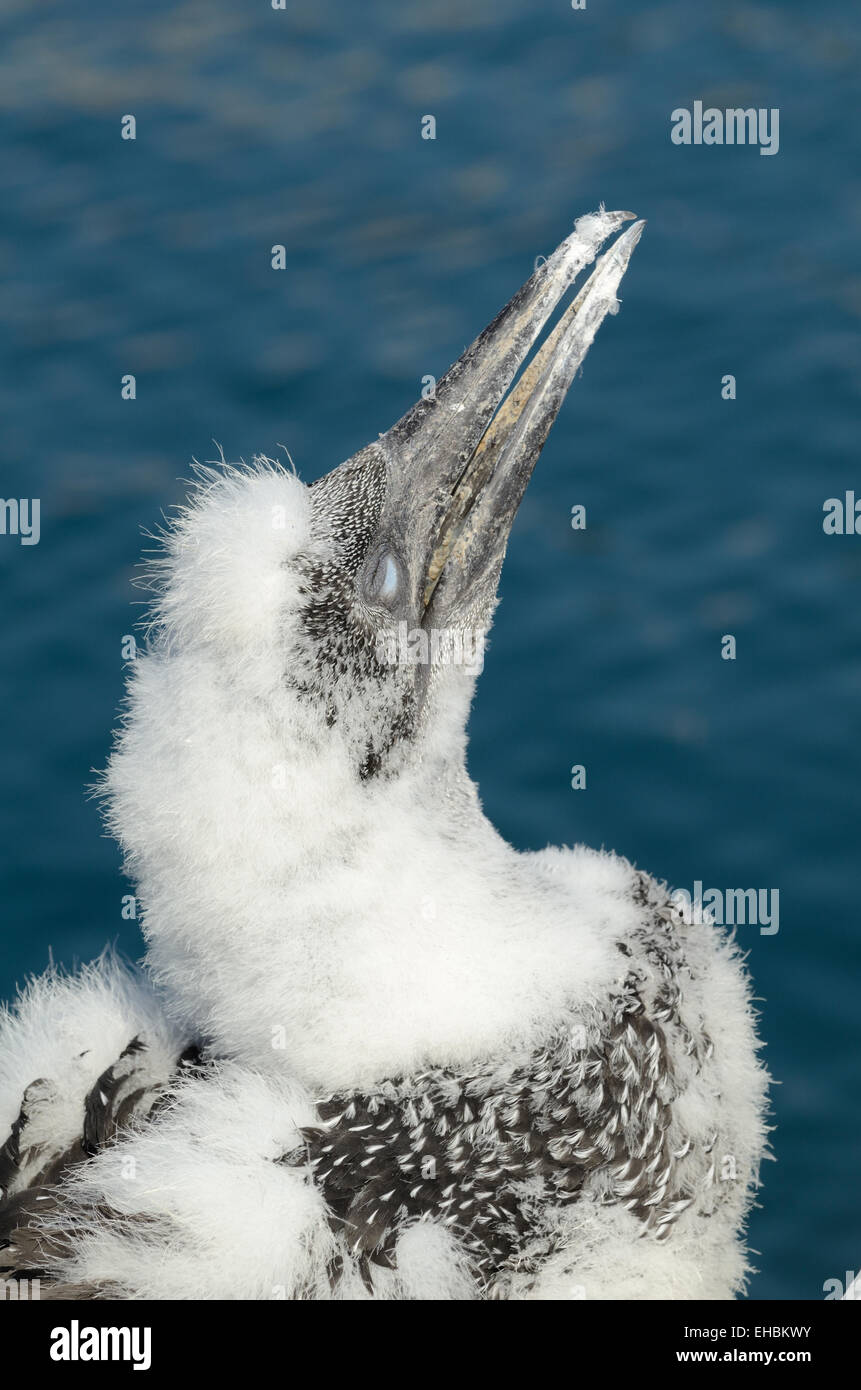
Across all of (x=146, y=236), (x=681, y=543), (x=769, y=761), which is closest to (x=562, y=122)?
(x=146, y=236)

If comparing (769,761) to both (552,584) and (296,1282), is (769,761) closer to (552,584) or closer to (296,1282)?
(552,584)

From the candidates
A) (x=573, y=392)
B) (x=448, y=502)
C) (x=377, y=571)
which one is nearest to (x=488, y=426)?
(x=448, y=502)

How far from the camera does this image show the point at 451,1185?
14.1 feet

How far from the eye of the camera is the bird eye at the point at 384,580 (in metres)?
4.48

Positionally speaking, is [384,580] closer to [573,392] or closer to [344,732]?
[344,732]

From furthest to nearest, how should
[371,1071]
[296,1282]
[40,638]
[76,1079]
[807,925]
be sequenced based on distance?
[40,638], [807,925], [76,1079], [371,1071], [296,1282]

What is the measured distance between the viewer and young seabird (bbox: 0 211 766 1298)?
420cm

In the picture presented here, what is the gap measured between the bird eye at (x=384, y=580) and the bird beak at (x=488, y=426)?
9cm

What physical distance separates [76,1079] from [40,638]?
379 centimetres

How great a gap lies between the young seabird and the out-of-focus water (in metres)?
2.30

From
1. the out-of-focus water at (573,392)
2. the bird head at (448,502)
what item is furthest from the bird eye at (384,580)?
the out-of-focus water at (573,392)

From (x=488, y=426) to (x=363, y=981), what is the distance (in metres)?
1.56

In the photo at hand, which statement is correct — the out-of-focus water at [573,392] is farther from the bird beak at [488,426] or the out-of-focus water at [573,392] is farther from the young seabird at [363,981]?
the bird beak at [488,426]

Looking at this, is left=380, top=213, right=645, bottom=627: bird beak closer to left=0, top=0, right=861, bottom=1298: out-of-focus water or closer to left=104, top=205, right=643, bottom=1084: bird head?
left=104, top=205, right=643, bottom=1084: bird head
